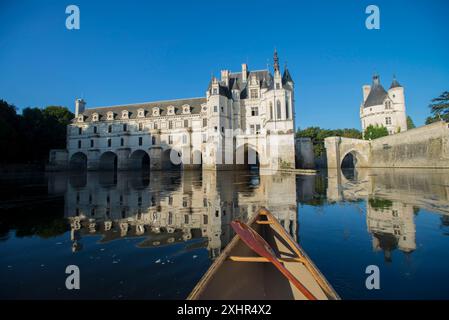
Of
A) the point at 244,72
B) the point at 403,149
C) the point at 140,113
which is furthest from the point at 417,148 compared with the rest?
the point at 140,113

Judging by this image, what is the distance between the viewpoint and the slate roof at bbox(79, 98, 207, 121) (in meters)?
43.6

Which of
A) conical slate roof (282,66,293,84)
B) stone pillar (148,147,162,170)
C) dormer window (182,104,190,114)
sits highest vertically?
conical slate roof (282,66,293,84)

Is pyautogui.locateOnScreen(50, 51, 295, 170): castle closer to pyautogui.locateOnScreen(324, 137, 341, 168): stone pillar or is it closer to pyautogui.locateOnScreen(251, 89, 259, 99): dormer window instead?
pyautogui.locateOnScreen(251, 89, 259, 99): dormer window

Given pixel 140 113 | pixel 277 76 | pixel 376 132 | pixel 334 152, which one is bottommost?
pixel 334 152

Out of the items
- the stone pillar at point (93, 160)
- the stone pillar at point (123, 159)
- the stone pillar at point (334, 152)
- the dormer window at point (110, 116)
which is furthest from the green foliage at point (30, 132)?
the stone pillar at point (334, 152)

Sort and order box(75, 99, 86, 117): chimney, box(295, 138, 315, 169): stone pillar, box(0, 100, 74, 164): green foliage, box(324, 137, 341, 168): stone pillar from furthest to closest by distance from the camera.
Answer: box(75, 99, 86, 117): chimney, box(0, 100, 74, 164): green foliage, box(324, 137, 341, 168): stone pillar, box(295, 138, 315, 169): stone pillar

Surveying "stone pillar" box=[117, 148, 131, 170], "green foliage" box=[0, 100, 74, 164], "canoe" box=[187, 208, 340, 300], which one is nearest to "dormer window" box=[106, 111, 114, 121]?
"stone pillar" box=[117, 148, 131, 170]

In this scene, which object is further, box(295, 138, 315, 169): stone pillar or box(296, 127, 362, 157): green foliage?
box(296, 127, 362, 157): green foliage

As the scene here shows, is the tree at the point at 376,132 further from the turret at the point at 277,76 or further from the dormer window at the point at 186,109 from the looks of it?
the dormer window at the point at 186,109

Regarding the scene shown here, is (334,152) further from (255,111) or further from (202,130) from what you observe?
(202,130)

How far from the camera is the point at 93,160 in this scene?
4591 cm

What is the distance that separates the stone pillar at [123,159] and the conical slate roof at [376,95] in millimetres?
57357

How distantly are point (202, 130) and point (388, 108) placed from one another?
4239 cm
